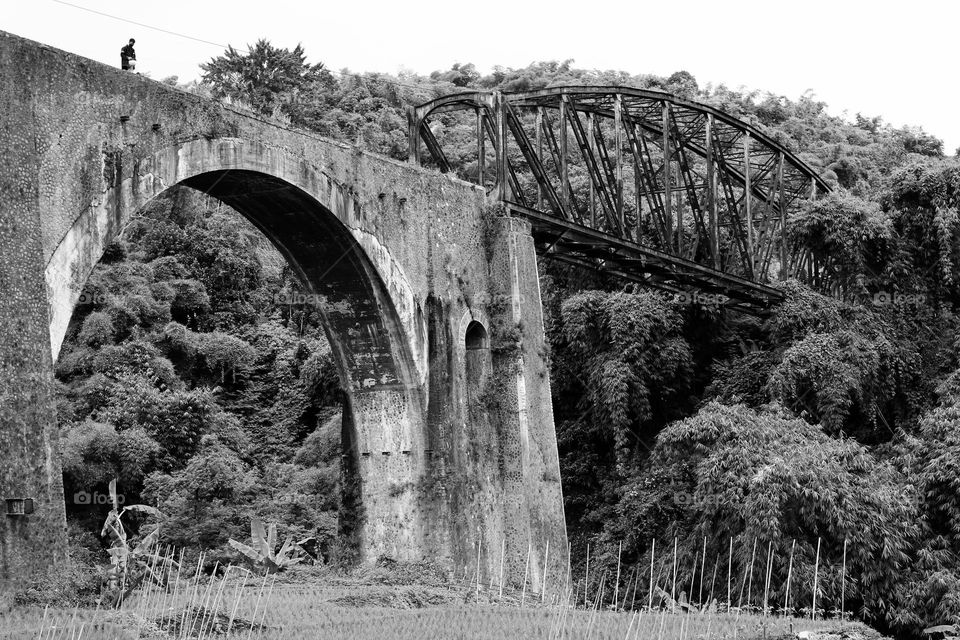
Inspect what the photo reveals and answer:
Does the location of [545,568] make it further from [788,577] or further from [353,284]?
[353,284]

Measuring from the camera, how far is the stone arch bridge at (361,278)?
990 centimetres

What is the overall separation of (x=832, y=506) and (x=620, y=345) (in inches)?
263

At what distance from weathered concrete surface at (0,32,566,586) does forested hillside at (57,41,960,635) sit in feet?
5.55

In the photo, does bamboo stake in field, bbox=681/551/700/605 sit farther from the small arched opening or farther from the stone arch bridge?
the small arched opening

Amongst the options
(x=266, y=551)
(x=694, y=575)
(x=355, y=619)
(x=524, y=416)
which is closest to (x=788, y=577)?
(x=694, y=575)

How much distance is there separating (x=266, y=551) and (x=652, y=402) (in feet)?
29.9

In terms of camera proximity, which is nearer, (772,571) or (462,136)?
(772,571)

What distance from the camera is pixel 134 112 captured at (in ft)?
36.9

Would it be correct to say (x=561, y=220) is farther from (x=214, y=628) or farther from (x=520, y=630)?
(x=214, y=628)

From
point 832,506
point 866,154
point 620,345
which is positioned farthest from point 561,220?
point 866,154

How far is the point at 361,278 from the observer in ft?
46.4

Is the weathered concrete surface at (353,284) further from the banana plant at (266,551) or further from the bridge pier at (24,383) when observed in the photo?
the banana plant at (266,551)

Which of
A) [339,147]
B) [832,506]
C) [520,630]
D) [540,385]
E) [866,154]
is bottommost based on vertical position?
[520,630]

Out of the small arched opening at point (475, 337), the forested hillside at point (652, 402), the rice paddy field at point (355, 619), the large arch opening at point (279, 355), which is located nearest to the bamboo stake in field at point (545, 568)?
the rice paddy field at point (355, 619)
